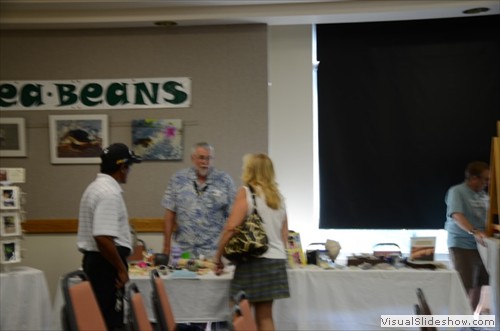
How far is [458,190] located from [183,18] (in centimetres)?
274

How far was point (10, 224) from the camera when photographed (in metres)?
4.86

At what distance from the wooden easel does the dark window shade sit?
1.56 meters

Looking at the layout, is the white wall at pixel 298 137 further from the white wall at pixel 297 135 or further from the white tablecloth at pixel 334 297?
the white tablecloth at pixel 334 297

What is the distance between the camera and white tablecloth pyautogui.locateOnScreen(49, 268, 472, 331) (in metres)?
4.41

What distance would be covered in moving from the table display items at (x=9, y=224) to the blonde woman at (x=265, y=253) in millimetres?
1596

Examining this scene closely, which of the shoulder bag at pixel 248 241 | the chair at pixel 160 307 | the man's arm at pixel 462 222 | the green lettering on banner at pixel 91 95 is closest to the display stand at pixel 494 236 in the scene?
the man's arm at pixel 462 222

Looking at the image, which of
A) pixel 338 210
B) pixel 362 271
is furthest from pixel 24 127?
pixel 362 271

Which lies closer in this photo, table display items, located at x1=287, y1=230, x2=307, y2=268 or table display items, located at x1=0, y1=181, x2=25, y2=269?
table display items, located at x1=287, y1=230, x2=307, y2=268

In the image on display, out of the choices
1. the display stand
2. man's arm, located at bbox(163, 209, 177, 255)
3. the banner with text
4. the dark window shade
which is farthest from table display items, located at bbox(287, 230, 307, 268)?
the banner with text

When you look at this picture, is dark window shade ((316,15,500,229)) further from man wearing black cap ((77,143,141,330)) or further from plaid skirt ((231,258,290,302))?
man wearing black cap ((77,143,141,330))

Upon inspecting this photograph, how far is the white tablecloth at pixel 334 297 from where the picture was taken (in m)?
4.41

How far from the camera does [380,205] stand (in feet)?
20.6

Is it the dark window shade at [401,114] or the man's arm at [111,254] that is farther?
the dark window shade at [401,114]

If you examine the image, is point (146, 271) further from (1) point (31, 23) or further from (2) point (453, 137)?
(2) point (453, 137)
